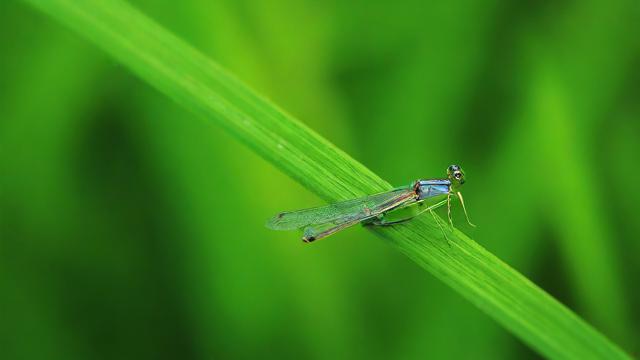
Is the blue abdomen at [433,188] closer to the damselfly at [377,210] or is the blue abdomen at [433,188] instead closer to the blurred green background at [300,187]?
the damselfly at [377,210]

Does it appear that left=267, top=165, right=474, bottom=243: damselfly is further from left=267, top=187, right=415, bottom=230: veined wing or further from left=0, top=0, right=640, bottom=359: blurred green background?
left=0, top=0, right=640, bottom=359: blurred green background

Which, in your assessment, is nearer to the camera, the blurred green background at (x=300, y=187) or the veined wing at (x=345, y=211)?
the veined wing at (x=345, y=211)

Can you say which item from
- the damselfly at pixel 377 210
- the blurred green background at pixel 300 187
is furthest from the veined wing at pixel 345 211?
the blurred green background at pixel 300 187

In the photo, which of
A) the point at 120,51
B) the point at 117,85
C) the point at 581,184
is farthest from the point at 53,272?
the point at 581,184

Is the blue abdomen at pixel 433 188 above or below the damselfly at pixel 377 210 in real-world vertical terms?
Result: above

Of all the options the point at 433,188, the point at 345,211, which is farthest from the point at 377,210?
the point at 433,188

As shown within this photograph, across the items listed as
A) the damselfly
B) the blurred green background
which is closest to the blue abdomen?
the damselfly
